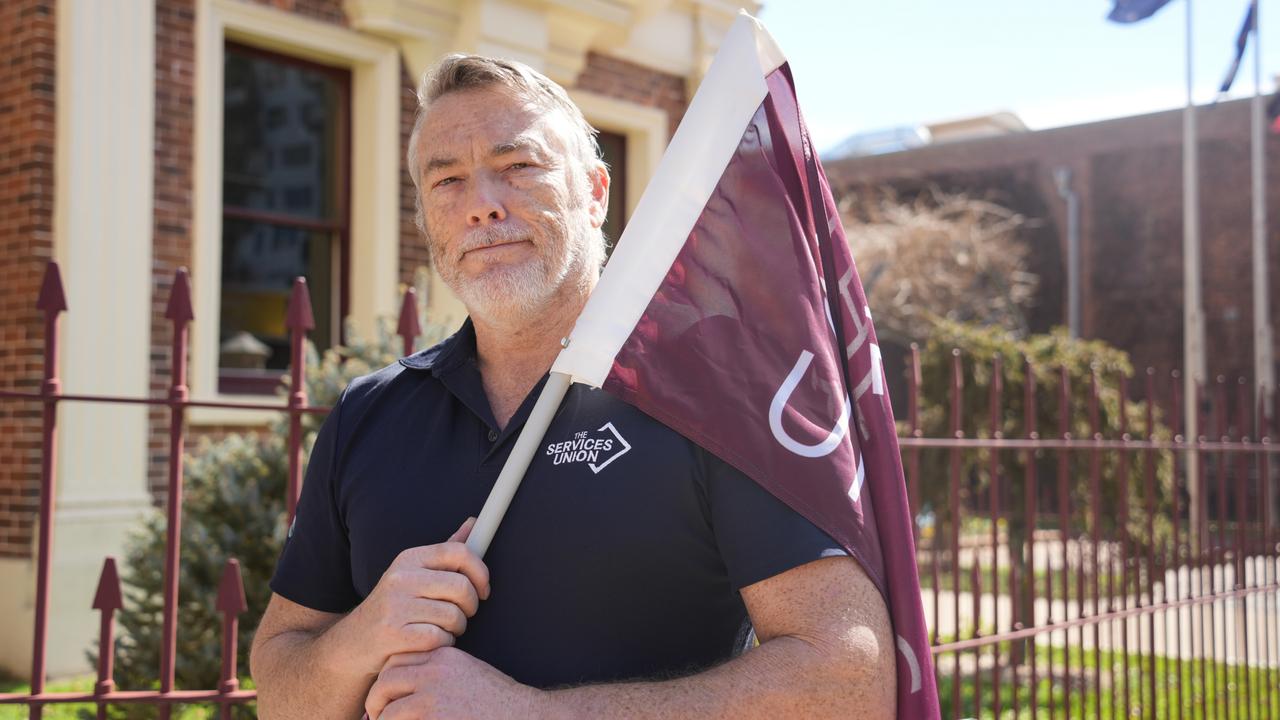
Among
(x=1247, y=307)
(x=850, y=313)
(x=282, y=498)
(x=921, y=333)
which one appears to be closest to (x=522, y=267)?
(x=850, y=313)

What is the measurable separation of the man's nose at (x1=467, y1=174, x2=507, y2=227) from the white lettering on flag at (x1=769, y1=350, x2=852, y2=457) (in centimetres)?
62

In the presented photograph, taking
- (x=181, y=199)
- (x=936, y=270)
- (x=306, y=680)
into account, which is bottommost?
(x=306, y=680)

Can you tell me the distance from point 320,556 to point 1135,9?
10516 mm

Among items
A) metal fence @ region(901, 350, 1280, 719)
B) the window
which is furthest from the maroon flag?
the window

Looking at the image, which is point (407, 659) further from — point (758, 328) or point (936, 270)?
point (936, 270)

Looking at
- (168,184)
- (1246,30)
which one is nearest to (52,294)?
(168,184)

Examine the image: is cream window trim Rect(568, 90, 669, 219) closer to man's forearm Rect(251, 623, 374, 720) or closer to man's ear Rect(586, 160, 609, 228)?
man's ear Rect(586, 160, 609, 228)

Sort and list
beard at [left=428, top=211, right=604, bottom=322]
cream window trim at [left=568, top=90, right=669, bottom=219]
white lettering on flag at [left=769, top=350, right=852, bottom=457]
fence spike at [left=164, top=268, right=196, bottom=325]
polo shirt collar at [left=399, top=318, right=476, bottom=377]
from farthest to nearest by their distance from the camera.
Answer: cream window trim at [left=568, top=90, right=669, bottom=219], fence spike at [left=164, top=268, right=196, bottom=325], polo shirt collar at [left=399, top=318, right=476, bottom=377], beard at [left=428, top=211, right=604, bottom=322], white lettering on flag at [left=769, top=350, right=852, bottom=457]

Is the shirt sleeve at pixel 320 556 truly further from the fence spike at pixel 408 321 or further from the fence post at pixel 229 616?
the fence spike at pixel 408 321

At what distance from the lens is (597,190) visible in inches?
88.5

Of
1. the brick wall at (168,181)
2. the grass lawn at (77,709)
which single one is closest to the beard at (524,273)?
the grass lawn at (77,709)

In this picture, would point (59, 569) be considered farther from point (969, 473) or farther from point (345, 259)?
point (969, 473)

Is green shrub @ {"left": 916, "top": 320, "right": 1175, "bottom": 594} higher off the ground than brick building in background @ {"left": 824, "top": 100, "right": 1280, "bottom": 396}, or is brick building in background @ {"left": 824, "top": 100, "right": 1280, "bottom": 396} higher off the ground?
brick building in background @ {"left": 824, "top": 100, "right": 1280, "bottom": 396}

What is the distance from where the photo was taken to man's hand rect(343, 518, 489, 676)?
1.69 meters
